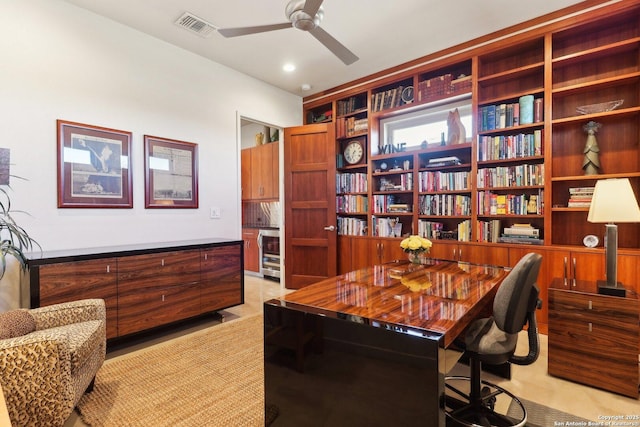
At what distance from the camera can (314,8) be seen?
6.85 feet

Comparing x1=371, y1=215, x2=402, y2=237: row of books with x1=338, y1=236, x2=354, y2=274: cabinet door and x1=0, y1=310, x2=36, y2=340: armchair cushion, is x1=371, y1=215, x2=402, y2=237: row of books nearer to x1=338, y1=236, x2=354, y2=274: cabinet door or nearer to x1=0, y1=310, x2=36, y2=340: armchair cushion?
x1=338, y1=236, x2=354, y2=274: cabinet door

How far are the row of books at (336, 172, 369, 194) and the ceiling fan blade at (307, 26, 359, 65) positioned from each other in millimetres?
1758

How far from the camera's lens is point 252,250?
5.50 m

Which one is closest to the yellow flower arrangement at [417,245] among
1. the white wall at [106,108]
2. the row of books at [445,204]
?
the row of books at [445,204]

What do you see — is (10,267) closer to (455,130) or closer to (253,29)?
(253,29)

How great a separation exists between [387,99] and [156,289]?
10.9ft

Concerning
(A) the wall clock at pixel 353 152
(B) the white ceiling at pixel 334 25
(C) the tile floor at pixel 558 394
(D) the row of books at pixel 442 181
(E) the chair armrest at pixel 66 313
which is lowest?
(C) the tile floor at pixel 558 394

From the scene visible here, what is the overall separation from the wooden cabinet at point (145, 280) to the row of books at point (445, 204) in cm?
217

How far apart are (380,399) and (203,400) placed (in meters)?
1.29

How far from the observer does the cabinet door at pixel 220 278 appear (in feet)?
9.77

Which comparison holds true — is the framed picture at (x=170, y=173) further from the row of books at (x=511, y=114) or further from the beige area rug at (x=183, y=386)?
the row of books at (x=511, y=114)

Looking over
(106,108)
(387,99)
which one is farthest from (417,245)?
(106,108)

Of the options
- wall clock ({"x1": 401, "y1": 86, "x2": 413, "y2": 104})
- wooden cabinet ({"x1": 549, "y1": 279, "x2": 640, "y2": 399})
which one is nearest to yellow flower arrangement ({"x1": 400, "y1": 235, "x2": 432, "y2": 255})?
wooden cabinet ({"x1": 549, "y1": 279, "x2": 640, "y2": 399})

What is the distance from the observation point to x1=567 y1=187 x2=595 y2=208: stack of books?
276cm
